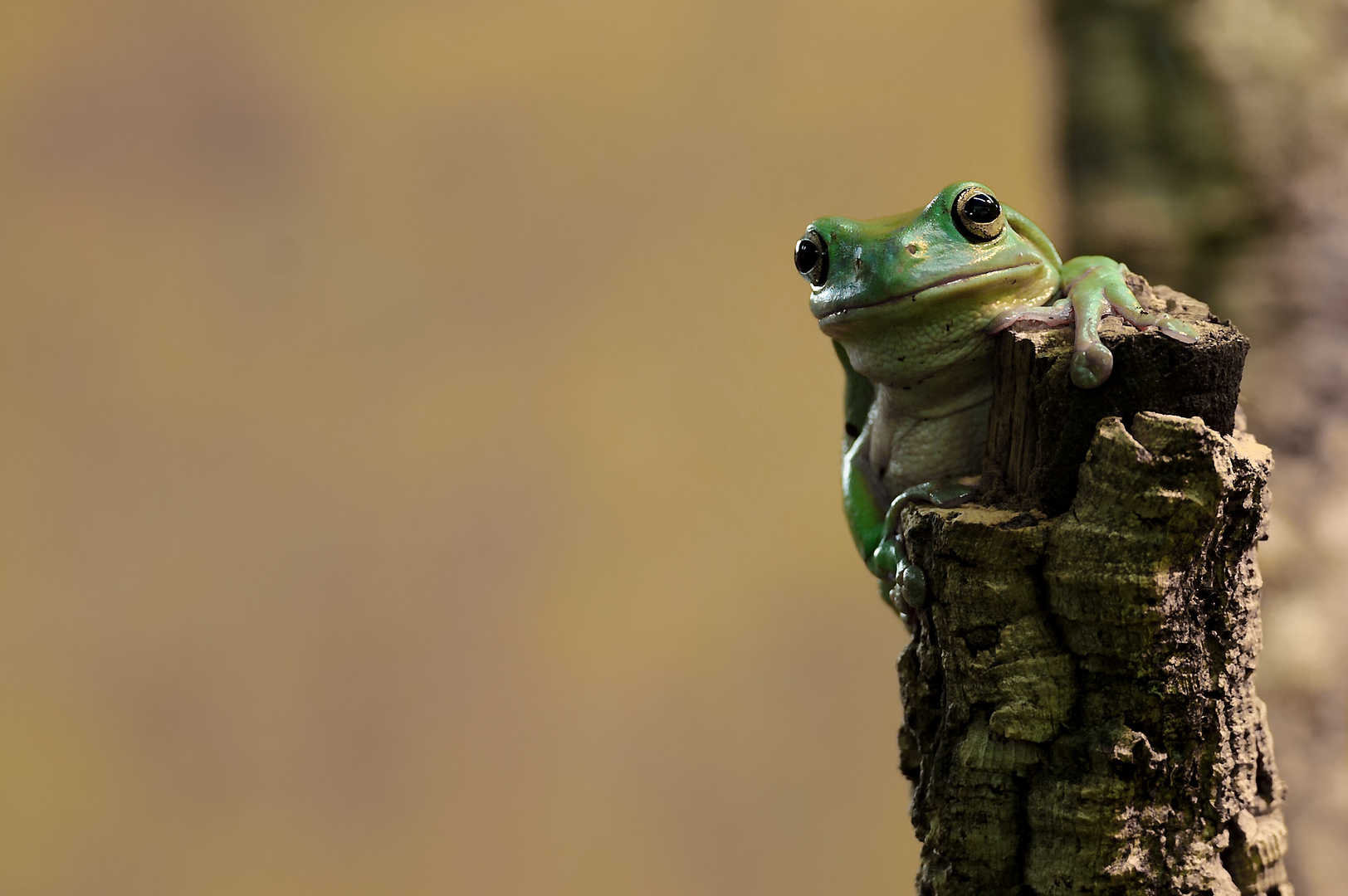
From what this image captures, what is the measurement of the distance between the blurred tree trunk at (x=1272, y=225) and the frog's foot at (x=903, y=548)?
1284mm

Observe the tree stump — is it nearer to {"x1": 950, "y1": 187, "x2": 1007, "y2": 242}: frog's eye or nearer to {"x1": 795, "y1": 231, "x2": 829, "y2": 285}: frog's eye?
{"x1": 950, "y1": 187, "x2": 1007, "y2": 242}: frog's eye

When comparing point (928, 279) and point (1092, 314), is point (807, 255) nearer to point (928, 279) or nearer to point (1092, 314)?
point (928, 279)

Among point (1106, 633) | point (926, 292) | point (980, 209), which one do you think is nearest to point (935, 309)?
point (926, 292)

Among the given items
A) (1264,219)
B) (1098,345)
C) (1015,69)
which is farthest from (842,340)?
(1015,69)

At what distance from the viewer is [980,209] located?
1.24m

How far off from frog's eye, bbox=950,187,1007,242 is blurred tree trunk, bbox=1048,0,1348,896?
1276 mm

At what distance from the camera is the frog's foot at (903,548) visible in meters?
1.17

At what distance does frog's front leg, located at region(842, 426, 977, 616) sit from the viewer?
3.91 feet

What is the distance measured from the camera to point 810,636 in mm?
3109

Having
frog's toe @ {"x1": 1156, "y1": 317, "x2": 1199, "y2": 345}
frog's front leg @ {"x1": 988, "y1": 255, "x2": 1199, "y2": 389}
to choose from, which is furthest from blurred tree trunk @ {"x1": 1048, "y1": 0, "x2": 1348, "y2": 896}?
frog's toe @ {"x1": 1156, "y1": 317, "x2": 1199, "y2": 345}

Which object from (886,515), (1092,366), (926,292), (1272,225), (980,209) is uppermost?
(1272,225)

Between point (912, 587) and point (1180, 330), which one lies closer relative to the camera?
point (1180, 330)

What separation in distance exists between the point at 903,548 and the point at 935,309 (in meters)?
0.28

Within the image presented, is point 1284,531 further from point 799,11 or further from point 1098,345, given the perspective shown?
point 799,11
